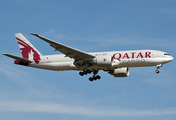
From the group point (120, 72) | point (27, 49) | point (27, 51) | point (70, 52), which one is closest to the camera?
point (70, 52)

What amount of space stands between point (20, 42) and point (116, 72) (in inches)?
609

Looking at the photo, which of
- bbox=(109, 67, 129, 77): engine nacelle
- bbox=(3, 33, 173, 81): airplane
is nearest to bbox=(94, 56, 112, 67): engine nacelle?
bbox=(3, 33, 173, 81): airplane

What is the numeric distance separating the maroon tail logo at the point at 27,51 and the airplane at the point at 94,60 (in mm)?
76

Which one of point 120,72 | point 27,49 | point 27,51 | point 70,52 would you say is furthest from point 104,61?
point 27,49

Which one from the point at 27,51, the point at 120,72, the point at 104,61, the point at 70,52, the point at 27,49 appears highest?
the point at 27,49

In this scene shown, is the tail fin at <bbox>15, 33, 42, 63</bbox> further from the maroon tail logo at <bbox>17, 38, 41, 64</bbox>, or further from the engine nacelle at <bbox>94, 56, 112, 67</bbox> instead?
the engine nacelle at <bbox>94, 56, 112, 67</bbox>

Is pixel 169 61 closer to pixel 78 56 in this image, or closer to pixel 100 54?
pixel 100 54

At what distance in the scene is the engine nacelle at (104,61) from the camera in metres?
42.5

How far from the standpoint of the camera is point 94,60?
1706 inches

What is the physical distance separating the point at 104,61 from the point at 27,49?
43.4 ft

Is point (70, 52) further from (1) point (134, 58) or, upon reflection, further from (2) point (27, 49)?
(2) point (27, 49)

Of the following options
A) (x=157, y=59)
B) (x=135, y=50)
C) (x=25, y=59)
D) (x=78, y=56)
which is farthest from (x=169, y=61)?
(x=25, y=59)

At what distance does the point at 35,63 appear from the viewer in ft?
155

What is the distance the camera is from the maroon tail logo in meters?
47.7
